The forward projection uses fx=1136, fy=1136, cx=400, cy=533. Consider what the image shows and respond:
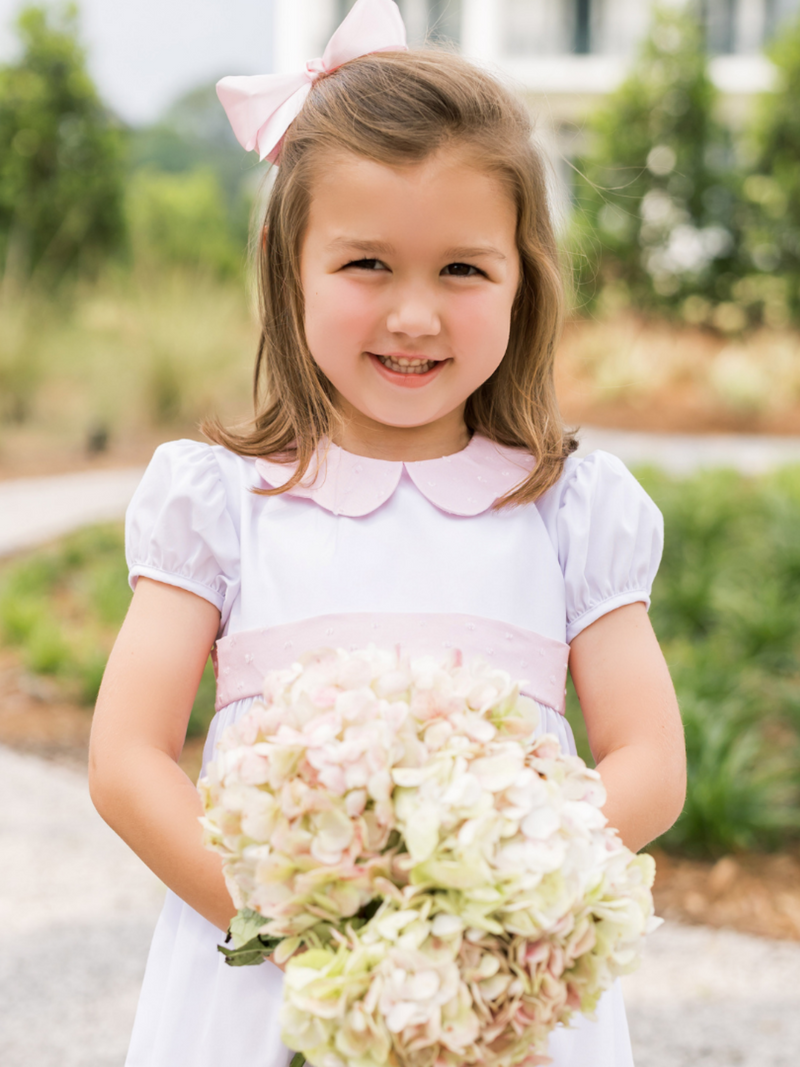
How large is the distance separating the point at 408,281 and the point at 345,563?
378mm

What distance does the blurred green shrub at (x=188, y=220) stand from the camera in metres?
26.0

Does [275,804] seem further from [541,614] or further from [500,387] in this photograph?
[500,387]

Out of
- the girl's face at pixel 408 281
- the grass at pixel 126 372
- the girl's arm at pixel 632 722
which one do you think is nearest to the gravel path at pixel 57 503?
the grass at pixel 126 372

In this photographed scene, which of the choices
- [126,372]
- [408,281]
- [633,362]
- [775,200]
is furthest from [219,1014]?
[775,200]

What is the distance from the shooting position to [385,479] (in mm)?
1599

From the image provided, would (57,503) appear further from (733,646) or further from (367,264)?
(367,264)

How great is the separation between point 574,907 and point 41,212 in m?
15.1

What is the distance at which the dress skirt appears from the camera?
1421mm

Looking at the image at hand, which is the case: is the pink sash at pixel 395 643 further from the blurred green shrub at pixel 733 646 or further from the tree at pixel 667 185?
the tree at pixel 667 185

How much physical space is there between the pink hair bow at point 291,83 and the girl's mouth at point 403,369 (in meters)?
0.42

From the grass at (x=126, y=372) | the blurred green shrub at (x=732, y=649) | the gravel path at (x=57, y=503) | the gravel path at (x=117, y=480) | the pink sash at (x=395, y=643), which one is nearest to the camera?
the pink sash at (x=395, y=643)

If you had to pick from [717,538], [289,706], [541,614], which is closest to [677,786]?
[541,614]

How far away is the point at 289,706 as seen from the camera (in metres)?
1.08

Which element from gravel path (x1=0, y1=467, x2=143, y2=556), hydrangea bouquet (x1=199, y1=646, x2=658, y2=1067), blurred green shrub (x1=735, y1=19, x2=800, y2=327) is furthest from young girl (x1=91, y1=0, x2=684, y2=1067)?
blurred green shrub (x1=735, y1=19, x2=800, y2=327)
